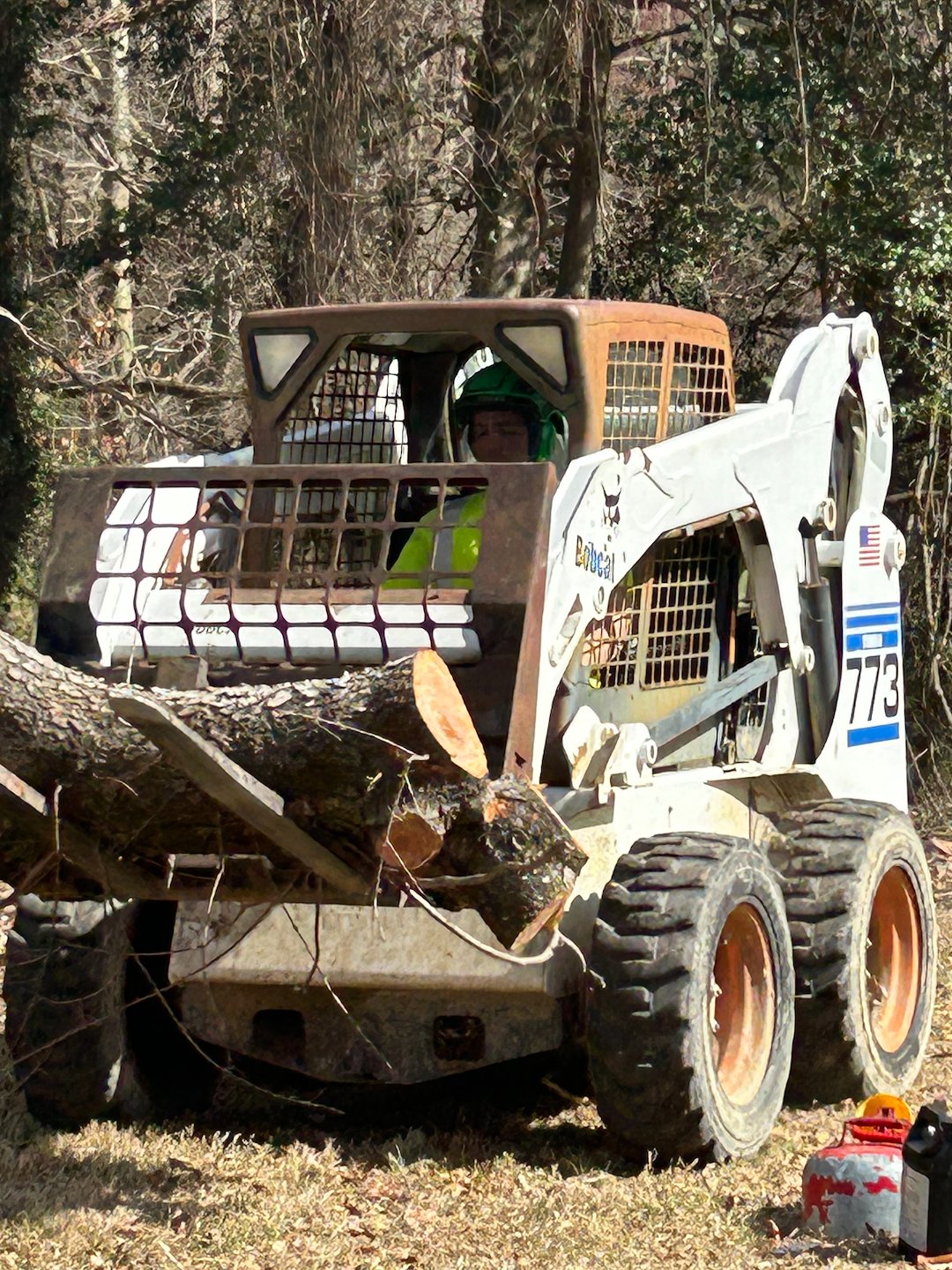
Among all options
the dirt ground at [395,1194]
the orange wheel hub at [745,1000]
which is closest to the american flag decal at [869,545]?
the orange wheel hub at [745,1000]

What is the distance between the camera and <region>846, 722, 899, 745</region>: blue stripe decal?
747 centimetres

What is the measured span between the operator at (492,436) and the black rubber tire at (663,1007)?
1.22 m

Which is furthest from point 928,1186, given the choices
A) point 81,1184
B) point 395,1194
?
point 81,1184

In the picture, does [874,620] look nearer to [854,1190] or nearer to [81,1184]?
[854,1190]

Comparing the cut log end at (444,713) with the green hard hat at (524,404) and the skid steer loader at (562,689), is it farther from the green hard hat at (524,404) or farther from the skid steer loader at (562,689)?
the green hard hat at (524,404)

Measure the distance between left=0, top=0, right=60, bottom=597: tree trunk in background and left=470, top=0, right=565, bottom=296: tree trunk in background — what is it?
2.88 m

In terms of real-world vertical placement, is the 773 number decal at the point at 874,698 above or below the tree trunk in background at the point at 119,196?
below

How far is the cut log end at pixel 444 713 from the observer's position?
14.5ft

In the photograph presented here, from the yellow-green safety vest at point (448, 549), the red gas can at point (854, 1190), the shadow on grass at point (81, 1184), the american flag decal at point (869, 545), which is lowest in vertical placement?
the shadow on grass at point (81, 1184)

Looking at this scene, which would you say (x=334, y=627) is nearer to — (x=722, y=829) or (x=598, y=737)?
(x=598, y=737)

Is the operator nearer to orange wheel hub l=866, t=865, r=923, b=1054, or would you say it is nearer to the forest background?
orange wheel hub l=866, t=865, r=923, b=1054

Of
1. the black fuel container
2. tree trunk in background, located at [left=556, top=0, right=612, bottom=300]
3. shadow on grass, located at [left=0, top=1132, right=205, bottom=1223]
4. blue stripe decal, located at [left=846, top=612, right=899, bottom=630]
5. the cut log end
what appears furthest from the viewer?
tree trunk in background, located at [left=556, top=0, right=612, bottom=300]

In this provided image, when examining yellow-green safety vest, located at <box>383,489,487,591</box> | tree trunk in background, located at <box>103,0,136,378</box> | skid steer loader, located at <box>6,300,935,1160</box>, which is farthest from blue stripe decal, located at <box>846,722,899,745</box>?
tree trunk in background, located at <box>103,0,136,378</box>

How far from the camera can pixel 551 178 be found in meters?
12.6
